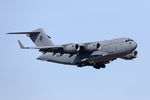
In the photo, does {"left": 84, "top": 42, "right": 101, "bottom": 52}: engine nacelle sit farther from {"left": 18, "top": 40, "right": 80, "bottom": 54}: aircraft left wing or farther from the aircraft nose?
the aircraft nose

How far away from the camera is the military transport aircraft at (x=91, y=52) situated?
34.5m

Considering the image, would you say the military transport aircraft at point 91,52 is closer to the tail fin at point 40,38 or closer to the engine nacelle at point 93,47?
the engine nacelle at point 93,47

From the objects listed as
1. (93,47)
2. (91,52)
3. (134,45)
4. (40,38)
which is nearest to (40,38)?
(40,38)

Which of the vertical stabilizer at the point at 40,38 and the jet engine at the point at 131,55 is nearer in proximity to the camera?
the jet engine at the point at 131,55

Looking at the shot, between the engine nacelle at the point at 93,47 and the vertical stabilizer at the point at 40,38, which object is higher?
the vertical stabilizer at the point at 40,38

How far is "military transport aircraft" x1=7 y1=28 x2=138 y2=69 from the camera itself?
34.5m

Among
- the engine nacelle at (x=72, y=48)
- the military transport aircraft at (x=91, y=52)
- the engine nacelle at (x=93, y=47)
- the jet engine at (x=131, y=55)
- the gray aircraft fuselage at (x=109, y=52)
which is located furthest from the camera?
the jet engine at (x=131, y=55)

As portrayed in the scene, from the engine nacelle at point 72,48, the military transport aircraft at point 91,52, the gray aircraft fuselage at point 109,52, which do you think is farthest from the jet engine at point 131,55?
the engine nacelle at point 72,48

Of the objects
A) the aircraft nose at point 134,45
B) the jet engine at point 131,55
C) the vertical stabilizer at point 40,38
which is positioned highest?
the vertical stabilizer at point 40,38

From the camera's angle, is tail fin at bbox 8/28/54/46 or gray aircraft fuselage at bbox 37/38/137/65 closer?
gray aircraft fuselage at bbox 37/38/137/65

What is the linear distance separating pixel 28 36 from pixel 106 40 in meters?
9.01

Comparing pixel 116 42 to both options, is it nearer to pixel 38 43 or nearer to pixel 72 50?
Answer: pixel 72 50

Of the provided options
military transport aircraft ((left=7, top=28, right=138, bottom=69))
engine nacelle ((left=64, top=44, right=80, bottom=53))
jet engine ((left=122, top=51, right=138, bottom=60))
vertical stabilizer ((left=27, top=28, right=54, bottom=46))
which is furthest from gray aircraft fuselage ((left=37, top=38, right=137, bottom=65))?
vertical stabilizer ((left=27, top=28, right=54, bottom=46))

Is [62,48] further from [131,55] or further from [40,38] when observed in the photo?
[131,55]
